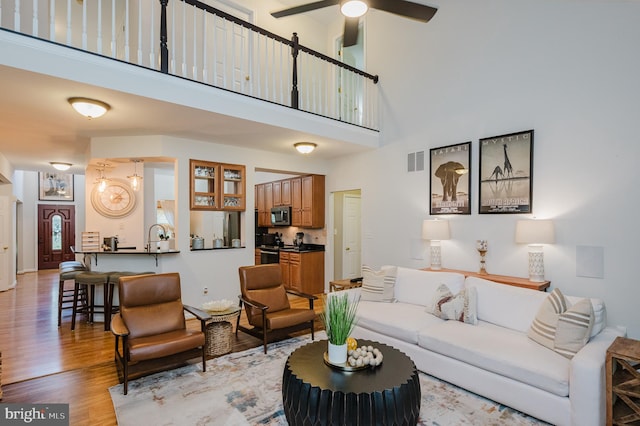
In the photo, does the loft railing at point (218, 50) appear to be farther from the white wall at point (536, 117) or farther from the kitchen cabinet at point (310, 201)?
the kitchen cabinet at point (310, 201)

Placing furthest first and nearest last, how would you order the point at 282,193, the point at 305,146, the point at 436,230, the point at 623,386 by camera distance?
the point at 282,193, the point at 305,146, the point at 436,230, the point at 623,386

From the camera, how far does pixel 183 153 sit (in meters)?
5.27

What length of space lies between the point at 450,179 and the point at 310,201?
3.05 m

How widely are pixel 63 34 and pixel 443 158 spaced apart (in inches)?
290

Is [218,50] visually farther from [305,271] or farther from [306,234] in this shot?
[305,271]

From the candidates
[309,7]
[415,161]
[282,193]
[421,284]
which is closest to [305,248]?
[282,193]

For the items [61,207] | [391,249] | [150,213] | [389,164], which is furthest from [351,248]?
[61,207]

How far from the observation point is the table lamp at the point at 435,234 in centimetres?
477

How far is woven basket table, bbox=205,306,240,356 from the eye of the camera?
3746mm

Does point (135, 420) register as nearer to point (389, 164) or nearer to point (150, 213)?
point (389, 164)

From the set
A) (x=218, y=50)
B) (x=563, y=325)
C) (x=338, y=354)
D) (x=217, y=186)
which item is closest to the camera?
(x=338, y=354)

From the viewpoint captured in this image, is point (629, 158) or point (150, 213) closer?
point (629, 158)

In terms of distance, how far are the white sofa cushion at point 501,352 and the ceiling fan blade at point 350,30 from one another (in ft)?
10.4

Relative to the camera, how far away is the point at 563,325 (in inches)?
106
